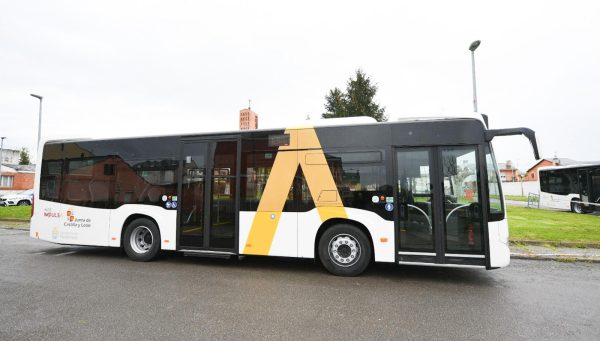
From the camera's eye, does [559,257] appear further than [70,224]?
No

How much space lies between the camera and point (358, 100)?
23531 mm

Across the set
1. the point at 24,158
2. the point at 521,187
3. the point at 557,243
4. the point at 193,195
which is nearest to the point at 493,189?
the point at 557,243

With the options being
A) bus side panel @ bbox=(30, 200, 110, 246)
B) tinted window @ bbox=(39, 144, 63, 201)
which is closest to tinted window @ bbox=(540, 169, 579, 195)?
bus side panel @ bbox=(30, 200, 110, 246)

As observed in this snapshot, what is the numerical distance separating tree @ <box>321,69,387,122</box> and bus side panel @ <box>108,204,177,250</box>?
1801 centimetres

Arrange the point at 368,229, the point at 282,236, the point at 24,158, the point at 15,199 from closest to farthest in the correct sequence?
the point at 368,229, the point at 282,236, the point at 15,199, the point at 24,158

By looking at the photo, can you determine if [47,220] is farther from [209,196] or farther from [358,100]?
[358,100]

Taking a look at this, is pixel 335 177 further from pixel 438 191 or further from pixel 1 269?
pixel 1 269

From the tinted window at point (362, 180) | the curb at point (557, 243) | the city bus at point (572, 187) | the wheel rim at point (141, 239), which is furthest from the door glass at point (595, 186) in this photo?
the wheel rim at point (141, 239)

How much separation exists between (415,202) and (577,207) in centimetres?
1926

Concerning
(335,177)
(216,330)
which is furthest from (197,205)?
(216,330)

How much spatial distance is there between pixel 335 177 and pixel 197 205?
10.6ft

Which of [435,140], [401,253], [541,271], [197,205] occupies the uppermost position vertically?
[435,140]

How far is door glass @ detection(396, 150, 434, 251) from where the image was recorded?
5793 mm

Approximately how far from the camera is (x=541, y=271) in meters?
6.68
